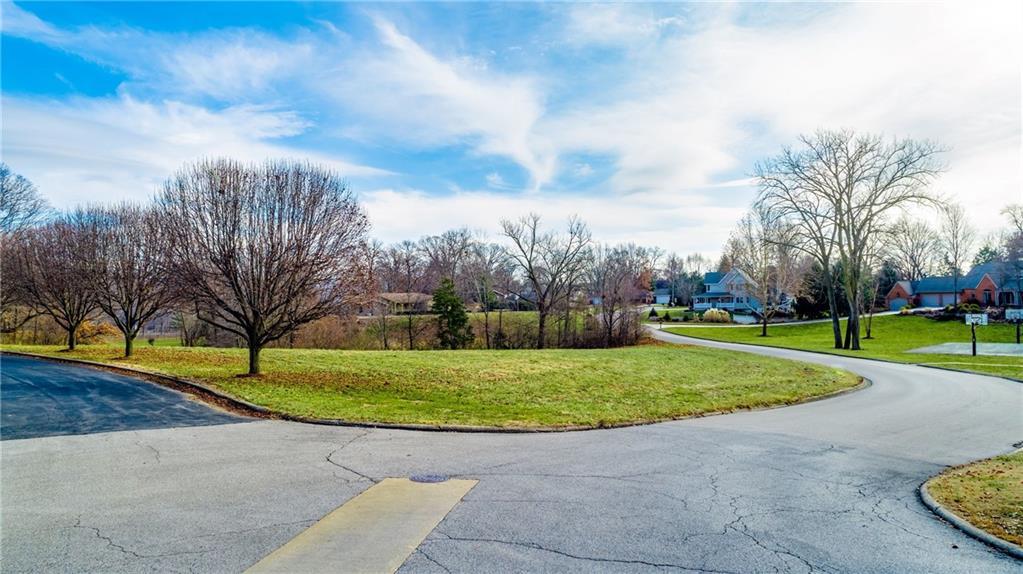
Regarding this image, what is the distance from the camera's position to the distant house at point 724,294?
81081mm

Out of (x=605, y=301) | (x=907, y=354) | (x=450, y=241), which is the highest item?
(x=450, y=241)

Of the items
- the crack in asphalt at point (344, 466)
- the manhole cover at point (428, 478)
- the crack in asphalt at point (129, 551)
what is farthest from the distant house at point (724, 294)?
the crack in asphalt at point (129, 551)

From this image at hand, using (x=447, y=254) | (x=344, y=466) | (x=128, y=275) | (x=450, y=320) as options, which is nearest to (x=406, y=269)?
(x=447, y=254)

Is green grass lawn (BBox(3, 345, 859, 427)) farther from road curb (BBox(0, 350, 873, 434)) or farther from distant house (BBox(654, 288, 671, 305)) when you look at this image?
distant house (BBox(654, 288, 671, 305))

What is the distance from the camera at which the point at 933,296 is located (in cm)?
7269

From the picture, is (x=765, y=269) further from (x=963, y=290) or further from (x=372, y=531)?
(x=372, y=531)

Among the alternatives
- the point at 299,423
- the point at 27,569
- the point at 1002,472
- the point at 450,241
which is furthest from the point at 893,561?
the point at 450,241

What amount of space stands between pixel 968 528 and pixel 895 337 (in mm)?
48945

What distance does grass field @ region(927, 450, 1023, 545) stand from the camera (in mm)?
5691

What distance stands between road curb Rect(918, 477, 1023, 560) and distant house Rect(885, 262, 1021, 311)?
70412mm

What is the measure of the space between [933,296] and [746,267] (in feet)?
111

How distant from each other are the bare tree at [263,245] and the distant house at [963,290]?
233ft

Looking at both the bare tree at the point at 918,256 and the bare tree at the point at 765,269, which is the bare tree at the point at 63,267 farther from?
the bare tree at the point at 918,256

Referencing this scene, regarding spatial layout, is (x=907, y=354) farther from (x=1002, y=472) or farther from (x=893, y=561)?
(x=893, y=561)
